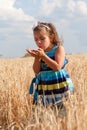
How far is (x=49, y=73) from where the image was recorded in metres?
3.48

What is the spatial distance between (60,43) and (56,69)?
0.30m

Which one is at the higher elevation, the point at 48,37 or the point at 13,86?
the point at 48,37

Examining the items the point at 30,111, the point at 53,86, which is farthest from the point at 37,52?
the point at 30,111

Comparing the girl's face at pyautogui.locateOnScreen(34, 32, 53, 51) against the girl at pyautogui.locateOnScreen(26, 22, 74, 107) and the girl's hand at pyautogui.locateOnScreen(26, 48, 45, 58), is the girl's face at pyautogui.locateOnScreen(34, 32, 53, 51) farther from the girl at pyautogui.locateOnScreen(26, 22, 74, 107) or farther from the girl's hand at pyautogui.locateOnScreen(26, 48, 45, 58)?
the girl's hand at pyautogui.locateOnScreen(26, 48, 45, 58)

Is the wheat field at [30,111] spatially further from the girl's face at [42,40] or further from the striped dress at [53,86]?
the girl's face at [42,40]

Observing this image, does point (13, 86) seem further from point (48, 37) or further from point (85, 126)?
point (85, 126)

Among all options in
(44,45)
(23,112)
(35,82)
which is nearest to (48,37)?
(44,45)

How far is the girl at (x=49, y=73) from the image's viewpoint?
3.42 m

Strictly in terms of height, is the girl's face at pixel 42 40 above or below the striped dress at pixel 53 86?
above

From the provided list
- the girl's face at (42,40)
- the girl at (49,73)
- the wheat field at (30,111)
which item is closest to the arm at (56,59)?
the girl at (49,73)

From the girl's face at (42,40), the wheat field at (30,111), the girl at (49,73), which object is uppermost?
the girl's face at (42,40)

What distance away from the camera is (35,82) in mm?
3621

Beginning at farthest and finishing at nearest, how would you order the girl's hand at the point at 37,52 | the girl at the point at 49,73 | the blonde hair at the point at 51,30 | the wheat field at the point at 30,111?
the blonde hair at the point at 51,30, the girl at the point at 49,73, the girl's hand at the point at 37,52, the wheat field at the point at 30,111

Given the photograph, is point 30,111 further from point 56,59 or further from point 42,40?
point 42,40
